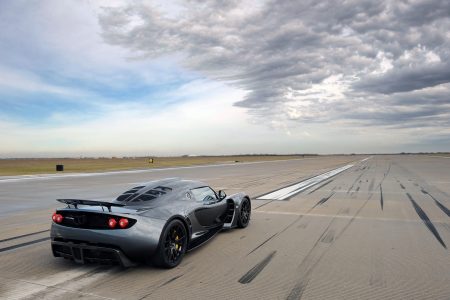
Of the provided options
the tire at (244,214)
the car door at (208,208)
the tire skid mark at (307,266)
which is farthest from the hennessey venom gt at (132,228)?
the tire at (244,214)

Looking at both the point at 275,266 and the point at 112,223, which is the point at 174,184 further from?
the point at 275,266

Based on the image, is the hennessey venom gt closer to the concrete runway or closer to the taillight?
the taillight

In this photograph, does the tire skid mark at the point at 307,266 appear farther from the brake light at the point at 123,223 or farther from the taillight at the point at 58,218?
the taillight at the point at 58,218

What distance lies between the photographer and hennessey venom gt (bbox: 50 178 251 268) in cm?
470

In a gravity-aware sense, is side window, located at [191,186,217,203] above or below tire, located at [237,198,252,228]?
above

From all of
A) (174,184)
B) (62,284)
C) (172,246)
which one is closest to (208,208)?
(174,184)

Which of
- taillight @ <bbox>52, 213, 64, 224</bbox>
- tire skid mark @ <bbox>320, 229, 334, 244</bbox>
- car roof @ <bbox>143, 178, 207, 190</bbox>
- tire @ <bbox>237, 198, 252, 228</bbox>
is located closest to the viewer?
taillight @ <bbox>52, 213, 64, 224</bbox>

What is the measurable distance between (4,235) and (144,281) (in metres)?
4.29

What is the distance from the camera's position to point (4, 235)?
7363 mm

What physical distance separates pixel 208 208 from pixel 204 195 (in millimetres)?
278

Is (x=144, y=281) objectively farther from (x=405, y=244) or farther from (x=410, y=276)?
(x=405, y=244)

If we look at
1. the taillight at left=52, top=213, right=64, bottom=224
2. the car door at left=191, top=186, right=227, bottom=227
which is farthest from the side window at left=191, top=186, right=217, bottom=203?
the taillight at left=52, top=213, right=64, bottom=224

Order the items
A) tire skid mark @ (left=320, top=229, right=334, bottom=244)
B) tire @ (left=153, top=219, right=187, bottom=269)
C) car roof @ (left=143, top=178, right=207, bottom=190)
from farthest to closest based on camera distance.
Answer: tire skid mark @ (left=320, top=229, right=334, bottom=244), car roof @ (left=143, top=178, right=207, bottom=190), tire @ (left=153, top=219, right=187, bottom=269)

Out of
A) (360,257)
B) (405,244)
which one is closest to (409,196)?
(405,244)
